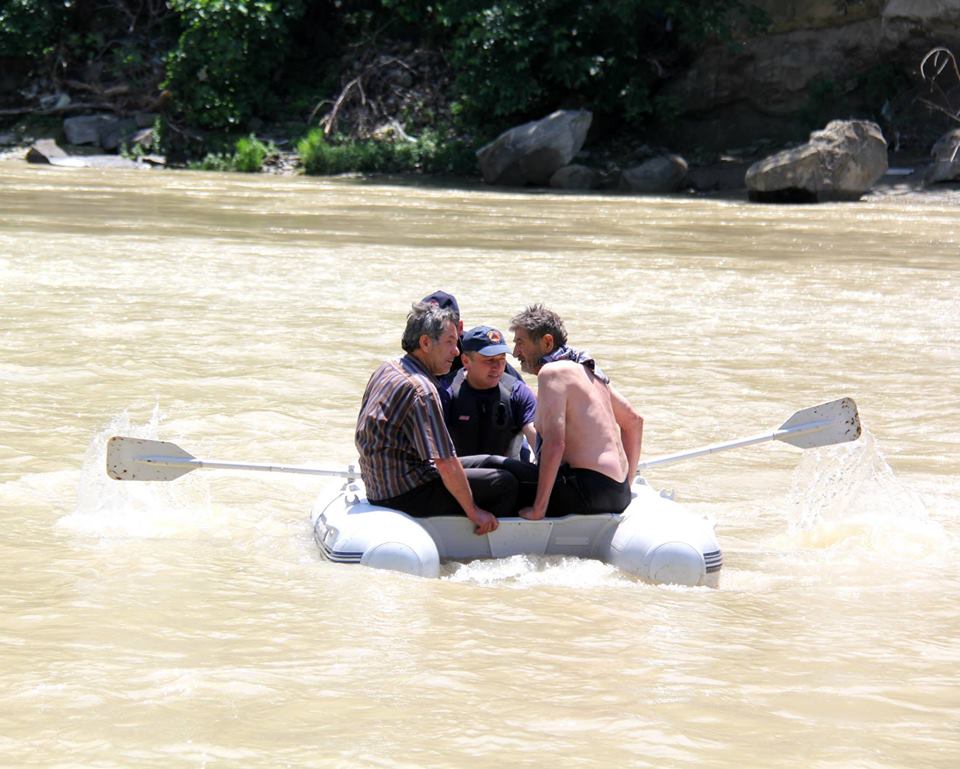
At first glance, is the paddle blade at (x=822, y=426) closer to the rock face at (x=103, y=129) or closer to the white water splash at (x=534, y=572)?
the white water splash at (x=534, y=572)

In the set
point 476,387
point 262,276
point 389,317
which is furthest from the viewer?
point 262,276

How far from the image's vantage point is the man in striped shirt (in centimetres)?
511

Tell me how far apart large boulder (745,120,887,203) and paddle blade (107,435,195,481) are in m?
14.7

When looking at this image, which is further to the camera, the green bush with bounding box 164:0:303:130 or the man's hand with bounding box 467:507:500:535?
the green bush with bounding box 164:0:303:130

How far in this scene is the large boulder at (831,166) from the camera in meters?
19.0

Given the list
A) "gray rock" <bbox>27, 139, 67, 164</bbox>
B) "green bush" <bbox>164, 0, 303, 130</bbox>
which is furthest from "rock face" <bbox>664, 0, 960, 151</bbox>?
"gray rock" <bbox>27, 139, 67, 164</bbox>

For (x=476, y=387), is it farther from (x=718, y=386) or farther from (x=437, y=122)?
(x=437, y=122)

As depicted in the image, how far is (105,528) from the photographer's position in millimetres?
5781

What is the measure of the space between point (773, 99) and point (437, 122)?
568 cm

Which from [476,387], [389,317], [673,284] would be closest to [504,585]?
[476,387]

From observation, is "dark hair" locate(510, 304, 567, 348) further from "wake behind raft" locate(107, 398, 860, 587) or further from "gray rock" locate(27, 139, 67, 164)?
"gray rock" locate(27, 139, 67, 164)

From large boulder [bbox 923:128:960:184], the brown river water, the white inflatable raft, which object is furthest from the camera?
large boulder [bbox 923:128:960:184]

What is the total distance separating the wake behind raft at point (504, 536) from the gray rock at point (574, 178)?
1670 cm

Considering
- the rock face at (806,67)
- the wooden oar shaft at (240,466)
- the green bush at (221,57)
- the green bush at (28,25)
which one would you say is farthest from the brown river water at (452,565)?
the green bush at (28,25)
